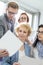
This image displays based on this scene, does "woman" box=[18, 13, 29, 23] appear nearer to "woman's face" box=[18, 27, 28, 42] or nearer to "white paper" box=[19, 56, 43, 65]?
"woman's face" box=[18, 27, 28, 42]

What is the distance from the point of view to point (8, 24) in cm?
101

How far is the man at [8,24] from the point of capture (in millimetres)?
985

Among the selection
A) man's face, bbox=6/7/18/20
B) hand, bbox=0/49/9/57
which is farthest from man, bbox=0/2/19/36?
hand, bbox=0/49/9/57

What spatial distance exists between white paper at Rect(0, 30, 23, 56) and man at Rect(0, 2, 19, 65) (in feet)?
0.08

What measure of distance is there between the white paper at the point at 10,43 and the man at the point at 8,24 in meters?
0.03

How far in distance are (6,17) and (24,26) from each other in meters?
0.15

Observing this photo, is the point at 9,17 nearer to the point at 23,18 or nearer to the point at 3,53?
the point at 23,18

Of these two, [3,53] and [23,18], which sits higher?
[23,18]

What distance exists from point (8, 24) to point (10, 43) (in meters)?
0.13

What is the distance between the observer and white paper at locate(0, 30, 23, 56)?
100 centimetres

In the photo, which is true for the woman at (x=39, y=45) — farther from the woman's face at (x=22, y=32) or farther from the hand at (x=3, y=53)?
the hand at (x=3, y=53)

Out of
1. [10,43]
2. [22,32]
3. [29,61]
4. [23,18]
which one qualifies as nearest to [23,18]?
[23,18]

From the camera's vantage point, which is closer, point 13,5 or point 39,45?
point 13,5

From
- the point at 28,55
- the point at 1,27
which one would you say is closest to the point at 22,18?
the point at 1,27
